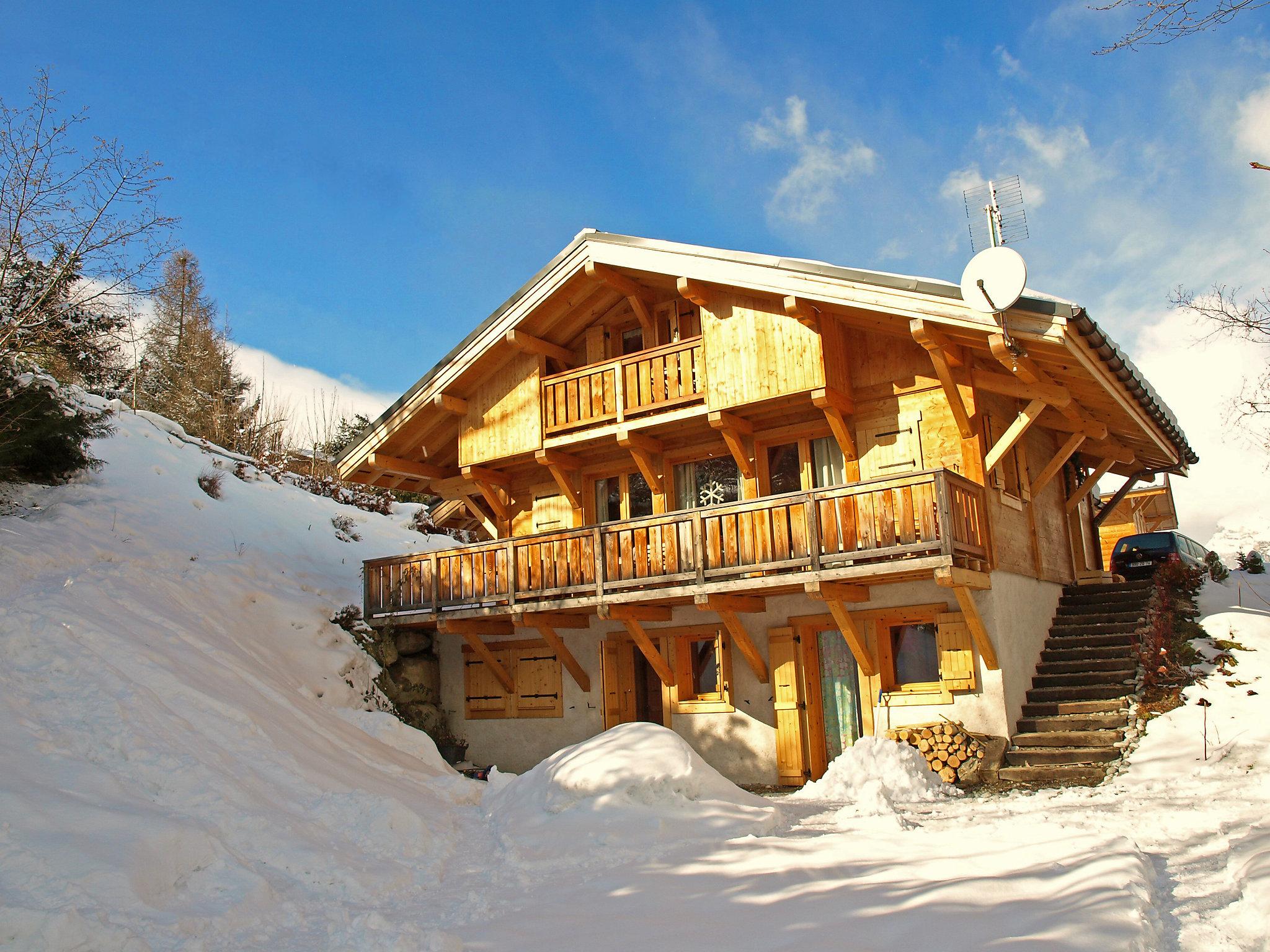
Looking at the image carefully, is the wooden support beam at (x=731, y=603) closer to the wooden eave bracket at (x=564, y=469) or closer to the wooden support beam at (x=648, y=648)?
the wooden support beam at (x=648, y=648)

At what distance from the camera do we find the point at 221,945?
513cm

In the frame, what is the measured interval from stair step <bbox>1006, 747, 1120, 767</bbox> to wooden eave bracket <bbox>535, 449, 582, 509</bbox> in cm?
804

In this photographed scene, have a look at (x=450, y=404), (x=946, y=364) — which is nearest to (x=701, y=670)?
(x=946, y=364)

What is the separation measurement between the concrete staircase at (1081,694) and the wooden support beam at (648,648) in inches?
198

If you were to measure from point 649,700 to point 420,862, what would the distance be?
926 centimetres

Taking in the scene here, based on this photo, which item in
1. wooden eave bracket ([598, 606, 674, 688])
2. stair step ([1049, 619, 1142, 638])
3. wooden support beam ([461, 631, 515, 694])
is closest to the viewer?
stair step ([1049, 619, 1142, 638])

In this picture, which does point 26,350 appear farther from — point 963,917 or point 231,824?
point 963,917

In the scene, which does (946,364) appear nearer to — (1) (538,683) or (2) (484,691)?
(1) (538,683)

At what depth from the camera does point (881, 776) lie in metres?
10.9

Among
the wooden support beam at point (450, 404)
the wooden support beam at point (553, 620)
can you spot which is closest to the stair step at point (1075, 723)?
the wooden support beam at point (553, 620)

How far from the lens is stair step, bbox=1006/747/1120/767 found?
1112 centimetres

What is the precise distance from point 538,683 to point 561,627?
1227mm

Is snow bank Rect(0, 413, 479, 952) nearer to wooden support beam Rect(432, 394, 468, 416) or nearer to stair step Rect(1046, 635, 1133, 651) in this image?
wooden support beam Rect(432, 394, 468, 416)

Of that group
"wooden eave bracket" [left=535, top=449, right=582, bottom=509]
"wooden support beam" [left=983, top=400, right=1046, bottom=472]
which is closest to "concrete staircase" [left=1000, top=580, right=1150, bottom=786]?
"wooden support beam" [left=983, top=400, right=1046, bottom=472]
